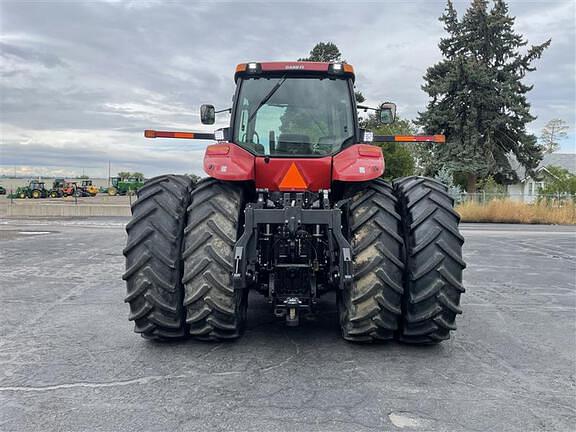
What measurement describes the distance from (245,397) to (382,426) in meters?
0.97

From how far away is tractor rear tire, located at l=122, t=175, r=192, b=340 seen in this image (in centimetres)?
421

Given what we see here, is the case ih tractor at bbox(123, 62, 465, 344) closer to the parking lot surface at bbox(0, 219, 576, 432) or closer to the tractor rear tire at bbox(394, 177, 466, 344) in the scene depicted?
the tractor rear tire at bbox(394, 177, 466, 344)

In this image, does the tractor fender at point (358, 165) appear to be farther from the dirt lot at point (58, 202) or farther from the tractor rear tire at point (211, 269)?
the dirt lot at point (58, 202)

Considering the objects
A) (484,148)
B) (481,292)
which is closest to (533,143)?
(484,148)

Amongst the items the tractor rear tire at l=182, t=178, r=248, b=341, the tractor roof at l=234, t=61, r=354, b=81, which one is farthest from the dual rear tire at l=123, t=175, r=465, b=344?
the tractor roof at l=234, t=61, r=354, b=81

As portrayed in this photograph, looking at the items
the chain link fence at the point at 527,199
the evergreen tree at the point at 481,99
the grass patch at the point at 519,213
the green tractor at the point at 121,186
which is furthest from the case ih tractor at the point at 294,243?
the green tractor at the point at 121,186

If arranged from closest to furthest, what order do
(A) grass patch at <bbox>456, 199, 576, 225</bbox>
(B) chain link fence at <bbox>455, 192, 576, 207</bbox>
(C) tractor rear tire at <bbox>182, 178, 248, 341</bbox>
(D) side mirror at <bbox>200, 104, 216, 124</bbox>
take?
(C) tractor rear tire at <bbox>182, 178, 248, 341</bbox>
(D) side mirror at <bbox>200, 104, 216, 124</bbox>
(A) grass patch at <bbox>456, 199, 576, 225</bbox>
(B) chain link fence at <bbox>455, 192, 576, 207</bbox>

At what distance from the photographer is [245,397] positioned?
11.1 feet

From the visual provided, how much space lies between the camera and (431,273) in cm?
420

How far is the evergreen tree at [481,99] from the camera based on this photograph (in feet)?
102

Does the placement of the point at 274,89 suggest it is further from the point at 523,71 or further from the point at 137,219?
the point at 523,71

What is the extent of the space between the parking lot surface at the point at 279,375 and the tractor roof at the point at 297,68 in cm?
265

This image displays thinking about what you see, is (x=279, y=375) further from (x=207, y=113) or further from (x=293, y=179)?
(x=207, y=113)

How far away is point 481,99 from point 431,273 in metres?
30.0
